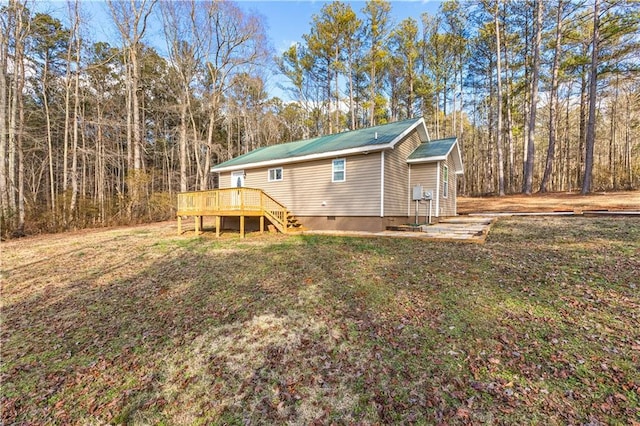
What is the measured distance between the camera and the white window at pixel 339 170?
11016 millimetres

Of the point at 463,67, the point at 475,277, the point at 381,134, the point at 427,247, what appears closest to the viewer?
the point at 475,277

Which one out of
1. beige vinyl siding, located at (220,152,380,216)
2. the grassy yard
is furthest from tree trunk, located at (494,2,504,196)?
the grassy yard

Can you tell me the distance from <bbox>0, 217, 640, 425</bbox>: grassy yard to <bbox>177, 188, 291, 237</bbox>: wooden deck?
4355mm

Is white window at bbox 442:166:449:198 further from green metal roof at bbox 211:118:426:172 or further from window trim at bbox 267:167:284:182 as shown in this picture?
window trim at bbox 267:167:284:182

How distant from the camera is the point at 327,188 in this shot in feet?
37.6

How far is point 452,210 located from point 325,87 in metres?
18.1

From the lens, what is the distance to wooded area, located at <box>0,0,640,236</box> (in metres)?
15.3

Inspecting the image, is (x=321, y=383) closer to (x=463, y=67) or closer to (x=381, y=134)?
(x=381, y=134)

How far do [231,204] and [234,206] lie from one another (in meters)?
0.28

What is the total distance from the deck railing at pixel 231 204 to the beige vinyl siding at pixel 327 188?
0.98 metres

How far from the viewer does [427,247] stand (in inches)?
294

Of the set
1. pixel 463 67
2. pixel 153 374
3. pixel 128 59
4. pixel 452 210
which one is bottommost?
pixel 153 374

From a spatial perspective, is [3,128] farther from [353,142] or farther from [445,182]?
[445,182]

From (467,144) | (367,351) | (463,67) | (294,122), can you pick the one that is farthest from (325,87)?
(367,351)
